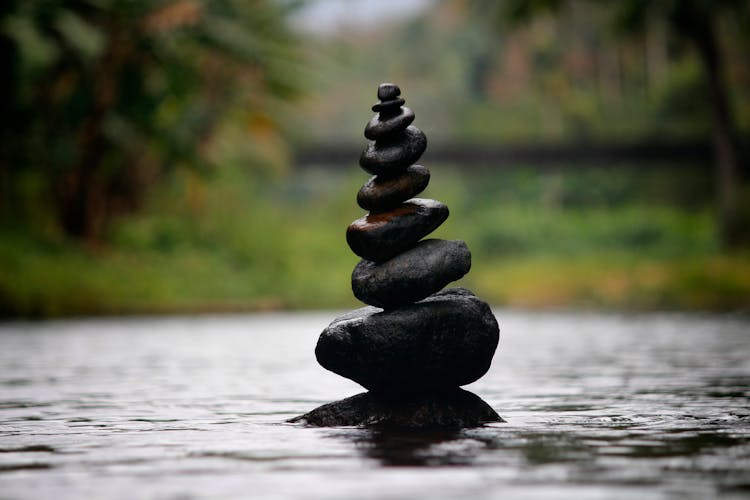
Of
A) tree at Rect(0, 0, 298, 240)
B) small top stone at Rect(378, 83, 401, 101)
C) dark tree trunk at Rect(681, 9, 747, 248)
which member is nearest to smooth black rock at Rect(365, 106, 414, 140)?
small top stone at Rect(378, 83, 401, 101)

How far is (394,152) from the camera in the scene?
13211mm

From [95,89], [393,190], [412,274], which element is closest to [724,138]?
[95,89]

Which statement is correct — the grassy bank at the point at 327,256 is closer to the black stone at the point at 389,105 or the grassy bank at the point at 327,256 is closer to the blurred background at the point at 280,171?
the blurred background at the point at 280,171

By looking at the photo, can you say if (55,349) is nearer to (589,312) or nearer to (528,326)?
(528,326)

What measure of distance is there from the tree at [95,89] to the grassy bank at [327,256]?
7.24 feet

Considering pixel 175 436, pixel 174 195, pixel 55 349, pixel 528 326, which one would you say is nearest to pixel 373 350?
pixel 175 436

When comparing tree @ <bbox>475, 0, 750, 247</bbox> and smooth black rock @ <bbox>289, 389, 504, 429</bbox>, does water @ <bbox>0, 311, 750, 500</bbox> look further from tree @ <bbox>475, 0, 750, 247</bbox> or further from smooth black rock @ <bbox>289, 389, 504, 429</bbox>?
tree @ <bbox>475, 0, 750, 247</bbox>

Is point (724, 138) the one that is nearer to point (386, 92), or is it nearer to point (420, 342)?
point (386, 92)

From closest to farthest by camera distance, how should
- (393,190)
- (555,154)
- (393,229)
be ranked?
1. (393,229)
2. (393,190)
3. (555,154)

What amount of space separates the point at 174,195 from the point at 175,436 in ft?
140

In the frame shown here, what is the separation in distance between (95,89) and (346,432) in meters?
30.0

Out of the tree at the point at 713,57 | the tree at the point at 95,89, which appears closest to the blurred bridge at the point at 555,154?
the tree at the point at 713,57

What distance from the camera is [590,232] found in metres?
60.3

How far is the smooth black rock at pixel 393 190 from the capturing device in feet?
43.3
